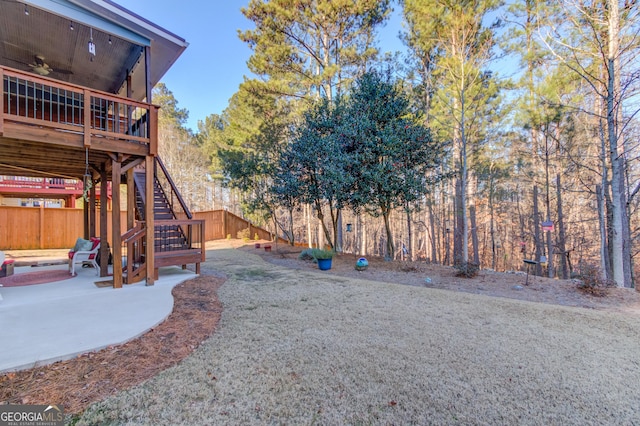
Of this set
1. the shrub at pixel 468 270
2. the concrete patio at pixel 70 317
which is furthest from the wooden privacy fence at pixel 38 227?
the shrub at pixel 468 270

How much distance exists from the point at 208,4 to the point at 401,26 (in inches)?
295

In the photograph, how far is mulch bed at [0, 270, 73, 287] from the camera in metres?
4.73

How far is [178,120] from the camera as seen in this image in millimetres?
20016

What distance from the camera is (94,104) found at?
510 cm

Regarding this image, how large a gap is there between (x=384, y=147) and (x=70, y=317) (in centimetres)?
700

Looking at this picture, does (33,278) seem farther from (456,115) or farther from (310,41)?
(456,115)

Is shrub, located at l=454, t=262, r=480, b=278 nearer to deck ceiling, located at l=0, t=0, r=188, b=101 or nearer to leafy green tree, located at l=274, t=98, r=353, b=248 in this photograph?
leafy green tree, located at l=274, t=98, r=353, b=248

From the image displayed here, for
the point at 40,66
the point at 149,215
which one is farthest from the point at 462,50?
the point at 40,66

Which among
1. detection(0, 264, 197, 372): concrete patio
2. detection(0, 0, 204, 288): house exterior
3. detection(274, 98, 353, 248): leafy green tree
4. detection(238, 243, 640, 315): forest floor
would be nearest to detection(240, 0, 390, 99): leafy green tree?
detection(274, 98, 353, 248): leafy green tree

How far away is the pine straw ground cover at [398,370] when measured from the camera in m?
1.85

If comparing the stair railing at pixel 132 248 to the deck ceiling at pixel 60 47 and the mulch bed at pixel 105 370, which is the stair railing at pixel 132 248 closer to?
the mulch bed at pixel 105 370

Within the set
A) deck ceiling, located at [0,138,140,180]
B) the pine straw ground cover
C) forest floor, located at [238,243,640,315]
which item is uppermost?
deck ceiling, located at [0,138,140,180]

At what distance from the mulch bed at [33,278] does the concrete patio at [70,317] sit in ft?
0.99

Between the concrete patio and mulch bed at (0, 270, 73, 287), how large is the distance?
30cm
